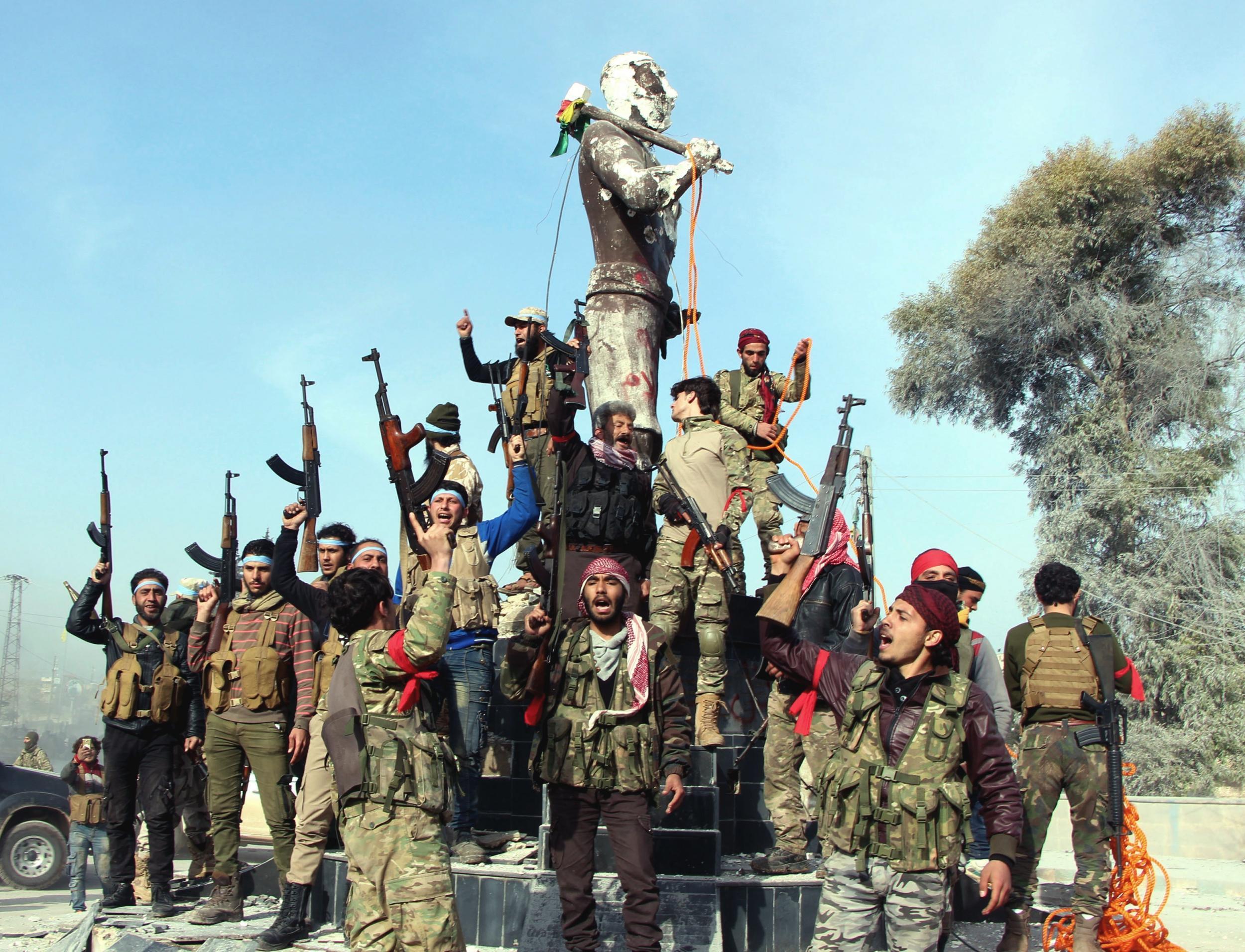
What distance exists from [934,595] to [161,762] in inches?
208

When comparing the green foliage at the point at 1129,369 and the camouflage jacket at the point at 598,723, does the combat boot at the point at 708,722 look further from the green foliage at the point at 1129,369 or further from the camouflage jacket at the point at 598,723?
the green foliage at the point at 1129,369

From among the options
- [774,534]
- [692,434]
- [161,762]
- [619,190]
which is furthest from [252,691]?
[619,190]

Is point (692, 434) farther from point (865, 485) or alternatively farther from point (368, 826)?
point (368, 826)

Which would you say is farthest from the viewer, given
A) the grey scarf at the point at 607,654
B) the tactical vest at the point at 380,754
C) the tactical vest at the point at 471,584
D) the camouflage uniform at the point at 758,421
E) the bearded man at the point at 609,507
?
the camouflage uniform at the point at 758,421

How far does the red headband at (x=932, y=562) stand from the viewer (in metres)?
5.43

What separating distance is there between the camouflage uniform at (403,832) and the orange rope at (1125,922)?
340 cm

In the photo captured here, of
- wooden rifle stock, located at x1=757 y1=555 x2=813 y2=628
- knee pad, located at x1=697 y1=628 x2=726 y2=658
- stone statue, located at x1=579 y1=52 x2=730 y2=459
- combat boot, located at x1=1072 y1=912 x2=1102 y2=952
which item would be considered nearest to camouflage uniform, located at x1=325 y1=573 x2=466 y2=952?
wooden rifle stock, located at x1=757 y1=555 x2=813 y2=628

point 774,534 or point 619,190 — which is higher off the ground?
point 619,190

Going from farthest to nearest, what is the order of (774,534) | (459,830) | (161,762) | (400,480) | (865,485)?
1. (865,485)
2. (774,534)
3. (161,762)
4. (459,830)
5. (400,480)

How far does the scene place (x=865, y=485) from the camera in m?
8.81

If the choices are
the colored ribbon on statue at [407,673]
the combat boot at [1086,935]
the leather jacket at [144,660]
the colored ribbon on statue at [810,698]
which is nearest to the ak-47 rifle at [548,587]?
the colored ribbon on statue at [407,673]

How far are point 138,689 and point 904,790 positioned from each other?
17.0 ft

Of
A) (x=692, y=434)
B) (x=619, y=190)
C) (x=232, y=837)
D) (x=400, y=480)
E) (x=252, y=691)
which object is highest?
(x=619, y=190)

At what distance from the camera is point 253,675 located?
6234mm
